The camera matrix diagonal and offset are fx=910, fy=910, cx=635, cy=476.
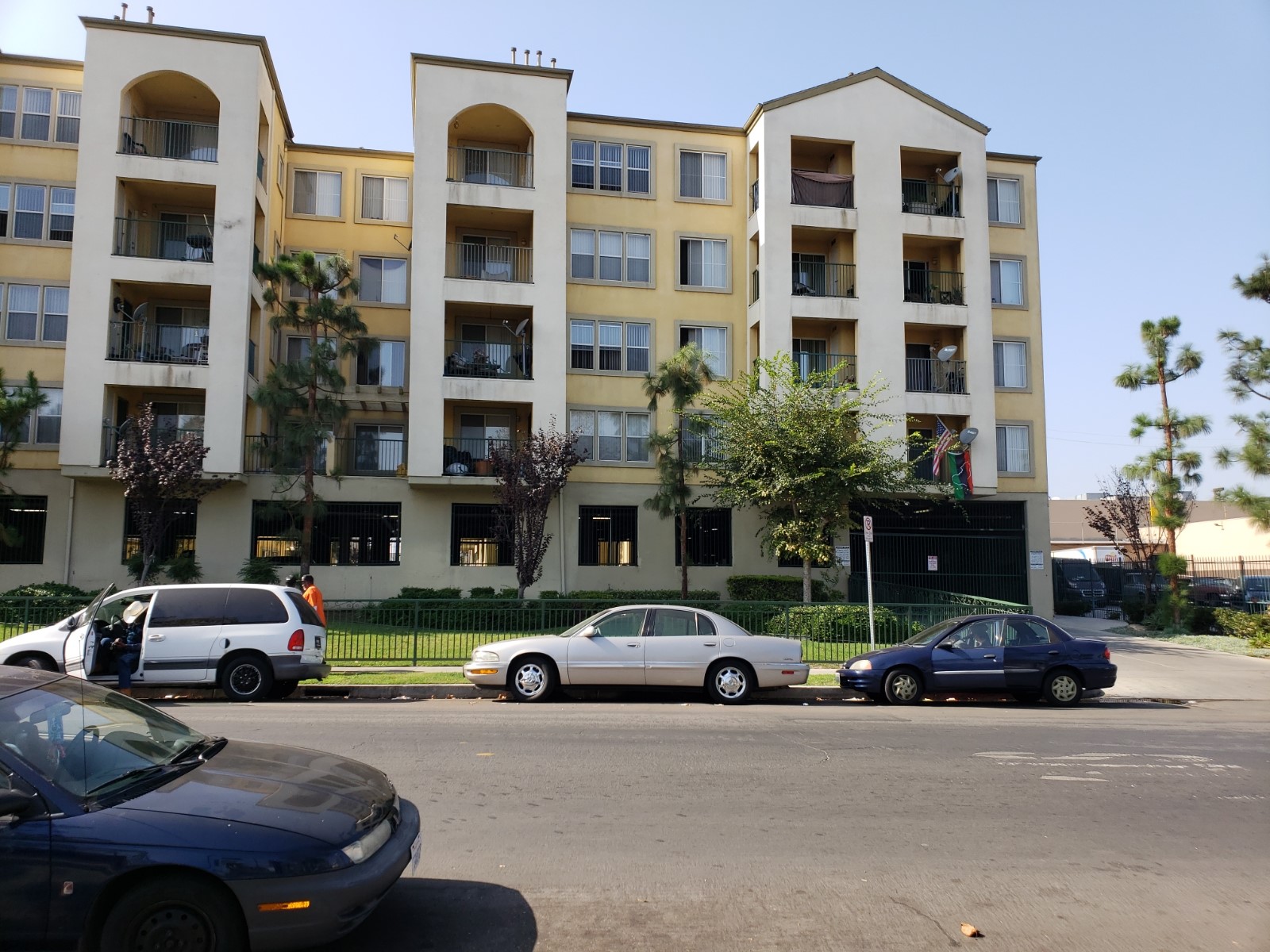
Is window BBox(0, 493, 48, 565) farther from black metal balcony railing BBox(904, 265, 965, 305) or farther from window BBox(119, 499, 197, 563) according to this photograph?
black metal balcony railing BBox(904, 265, 965, 305)

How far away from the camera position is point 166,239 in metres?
26.2

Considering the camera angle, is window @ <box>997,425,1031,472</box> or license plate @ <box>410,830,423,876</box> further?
window @ <box>997,425,1031,472</box>

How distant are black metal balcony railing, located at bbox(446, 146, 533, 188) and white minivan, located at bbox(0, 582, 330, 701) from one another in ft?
57.5

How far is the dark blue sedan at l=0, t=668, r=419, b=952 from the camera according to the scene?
3.82m

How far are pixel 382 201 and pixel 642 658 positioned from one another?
845 inches

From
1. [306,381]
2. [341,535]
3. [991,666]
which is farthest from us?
[341,535]

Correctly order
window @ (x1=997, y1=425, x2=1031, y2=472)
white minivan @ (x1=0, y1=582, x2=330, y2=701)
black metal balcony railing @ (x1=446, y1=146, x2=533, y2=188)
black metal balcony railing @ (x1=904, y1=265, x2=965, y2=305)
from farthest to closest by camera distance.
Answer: window @ (x1=997, y1=425, x2=1031, y2=472)
black metal balcony railing @ (x1=904, y1=265, x2=965, y2=305)
black metal balcony railing @ (x1=446, y1=146, x2=533, y2=188)
white minivan @ (x1=0, y1=582, x2=330, y2=701)

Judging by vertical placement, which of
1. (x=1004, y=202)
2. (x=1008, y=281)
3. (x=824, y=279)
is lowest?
(x=824, y=279)

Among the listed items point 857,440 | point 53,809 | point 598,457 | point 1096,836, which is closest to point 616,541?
point 598,457

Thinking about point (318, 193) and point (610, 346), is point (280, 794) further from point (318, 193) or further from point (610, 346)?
point (318, 193)

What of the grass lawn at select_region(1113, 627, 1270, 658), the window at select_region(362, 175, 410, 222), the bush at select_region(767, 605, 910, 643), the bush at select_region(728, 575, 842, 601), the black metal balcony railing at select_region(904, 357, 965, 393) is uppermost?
the window at select_region(362, 175, 410, 222)

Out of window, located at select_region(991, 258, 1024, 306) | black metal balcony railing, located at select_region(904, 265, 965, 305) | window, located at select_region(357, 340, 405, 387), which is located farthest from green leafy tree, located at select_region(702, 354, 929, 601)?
window, located at select_region(357, 340, 405, 387)

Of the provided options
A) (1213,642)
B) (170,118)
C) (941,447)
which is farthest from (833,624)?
(170,118)

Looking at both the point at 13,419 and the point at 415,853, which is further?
the point at 13,419
